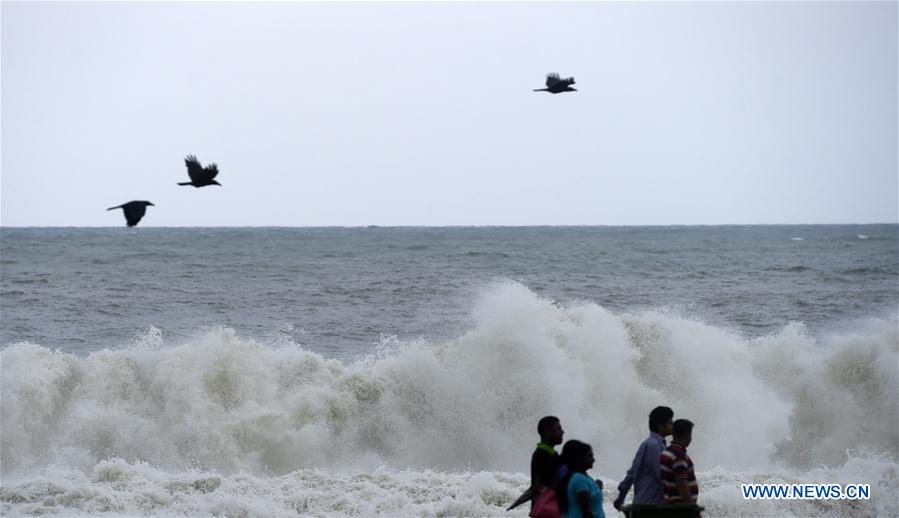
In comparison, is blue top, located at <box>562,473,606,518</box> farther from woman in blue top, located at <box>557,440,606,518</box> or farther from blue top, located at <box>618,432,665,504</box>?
blue top, located at <box>618,432,665,504</box>

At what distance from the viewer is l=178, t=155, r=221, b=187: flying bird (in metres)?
9.34

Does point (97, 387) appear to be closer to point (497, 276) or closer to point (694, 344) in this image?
point (694, 344)

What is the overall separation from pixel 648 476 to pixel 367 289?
1855cm

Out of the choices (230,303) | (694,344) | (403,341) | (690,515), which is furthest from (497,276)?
(690,515)

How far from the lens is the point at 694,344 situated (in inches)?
543

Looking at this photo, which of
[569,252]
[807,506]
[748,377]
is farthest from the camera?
[569,252]

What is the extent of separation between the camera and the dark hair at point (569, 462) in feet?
17.2

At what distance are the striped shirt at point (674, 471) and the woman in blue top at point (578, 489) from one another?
441mm

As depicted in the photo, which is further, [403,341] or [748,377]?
[403,341]

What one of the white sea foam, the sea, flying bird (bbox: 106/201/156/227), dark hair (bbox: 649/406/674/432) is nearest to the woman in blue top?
dark hair (bbox: 649/406/674/432)

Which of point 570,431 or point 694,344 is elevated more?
point 694,344

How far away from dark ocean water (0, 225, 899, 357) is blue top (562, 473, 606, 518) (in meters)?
10.4

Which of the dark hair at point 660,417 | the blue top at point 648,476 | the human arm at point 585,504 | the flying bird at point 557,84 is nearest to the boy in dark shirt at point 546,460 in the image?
the human arm at point 585,504

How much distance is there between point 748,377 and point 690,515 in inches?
336
